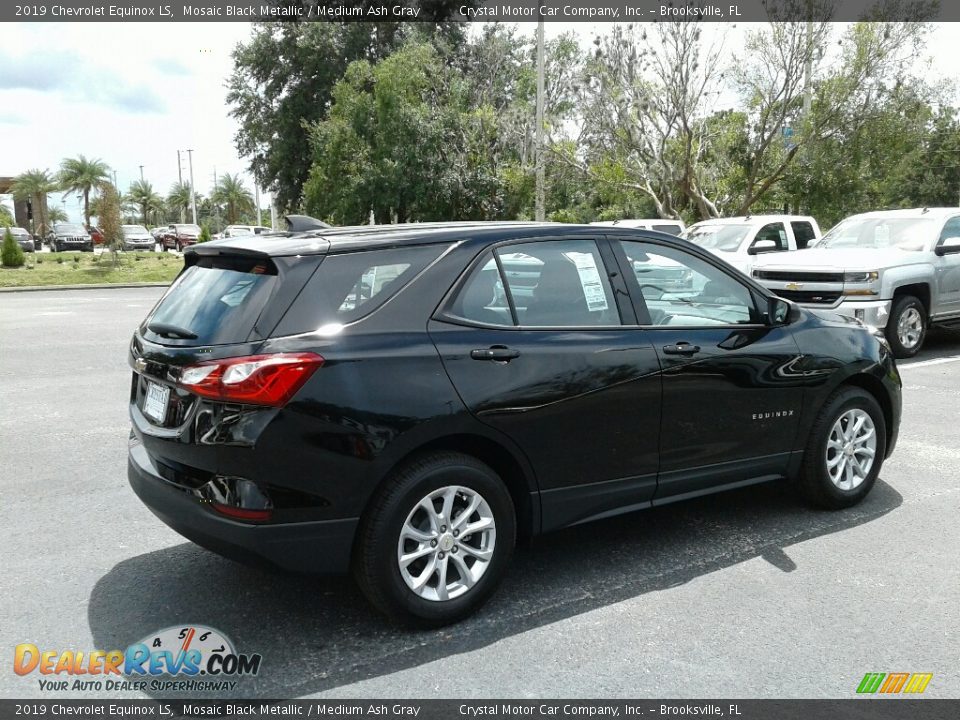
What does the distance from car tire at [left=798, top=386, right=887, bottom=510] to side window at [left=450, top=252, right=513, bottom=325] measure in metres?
2.19

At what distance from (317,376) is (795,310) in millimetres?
2987

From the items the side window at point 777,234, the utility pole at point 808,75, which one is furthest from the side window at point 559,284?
the utility pole at point 808,75

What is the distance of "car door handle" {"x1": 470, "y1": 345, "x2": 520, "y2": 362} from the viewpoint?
374 centimetres

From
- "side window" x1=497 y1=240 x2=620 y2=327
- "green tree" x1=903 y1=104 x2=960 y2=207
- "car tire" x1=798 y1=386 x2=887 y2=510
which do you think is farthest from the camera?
"green tree" x1=903 y1=104 x2=960 y2=207

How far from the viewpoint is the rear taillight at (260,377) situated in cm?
331

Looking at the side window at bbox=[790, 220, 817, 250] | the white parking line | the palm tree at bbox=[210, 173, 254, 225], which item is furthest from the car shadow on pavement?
the palm tree at bbox=[210, 173, 254, 225]

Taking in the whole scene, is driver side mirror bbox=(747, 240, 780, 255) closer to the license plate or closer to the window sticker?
the window sticker

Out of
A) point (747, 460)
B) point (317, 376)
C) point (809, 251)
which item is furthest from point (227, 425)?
point (809, 251)

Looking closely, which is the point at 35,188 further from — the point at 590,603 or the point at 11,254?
the point at 590,603

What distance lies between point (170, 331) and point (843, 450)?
12.5 ft

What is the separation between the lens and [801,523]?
5.00 meters

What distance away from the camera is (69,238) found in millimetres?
46562

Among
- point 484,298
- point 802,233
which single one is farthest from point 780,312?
point 802,233

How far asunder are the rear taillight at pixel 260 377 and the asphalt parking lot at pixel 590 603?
1054 millimetres
